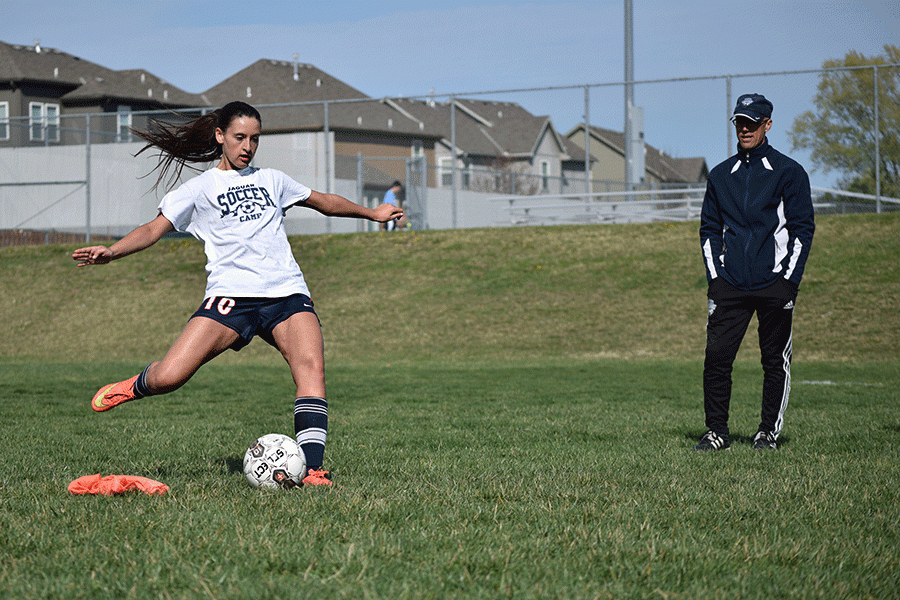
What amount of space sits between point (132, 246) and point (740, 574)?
336cm

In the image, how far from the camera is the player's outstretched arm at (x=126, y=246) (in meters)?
4.75

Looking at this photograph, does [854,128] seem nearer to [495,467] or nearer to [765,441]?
[765,441]

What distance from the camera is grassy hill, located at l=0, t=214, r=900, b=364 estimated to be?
1683 centimetres

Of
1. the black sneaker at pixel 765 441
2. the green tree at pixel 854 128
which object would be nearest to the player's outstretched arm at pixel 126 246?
the black sneaker at pixel 765 441

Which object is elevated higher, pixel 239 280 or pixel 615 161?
pixel 615 161

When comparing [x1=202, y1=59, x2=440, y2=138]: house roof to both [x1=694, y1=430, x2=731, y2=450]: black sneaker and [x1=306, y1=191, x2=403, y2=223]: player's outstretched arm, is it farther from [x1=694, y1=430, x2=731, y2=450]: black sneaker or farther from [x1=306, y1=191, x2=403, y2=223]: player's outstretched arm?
[x1=306, y1=191, x2=403, y2=223]: player's outstretched arm

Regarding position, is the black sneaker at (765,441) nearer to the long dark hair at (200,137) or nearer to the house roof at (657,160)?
the long dark hair at (200,137)

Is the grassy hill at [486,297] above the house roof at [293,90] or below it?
below

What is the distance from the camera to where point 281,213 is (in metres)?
5.20

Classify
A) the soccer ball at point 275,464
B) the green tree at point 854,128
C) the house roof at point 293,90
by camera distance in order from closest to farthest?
the soccer ball at point 275,464, the green tree at point 854,128, the house roof at point 293,90

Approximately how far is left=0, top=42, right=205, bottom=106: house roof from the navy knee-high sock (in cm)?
5156

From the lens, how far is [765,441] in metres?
6.30

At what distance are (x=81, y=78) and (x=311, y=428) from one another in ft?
184

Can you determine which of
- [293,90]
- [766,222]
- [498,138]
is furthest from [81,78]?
[766,222]
